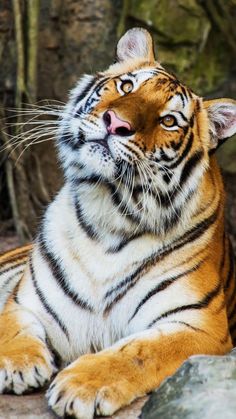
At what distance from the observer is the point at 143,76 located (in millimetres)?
4297

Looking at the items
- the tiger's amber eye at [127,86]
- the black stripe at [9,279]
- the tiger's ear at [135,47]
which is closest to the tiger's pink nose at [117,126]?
the tiger's amber eye at [127,86]

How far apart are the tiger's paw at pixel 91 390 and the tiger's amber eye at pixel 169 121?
955 millimetres

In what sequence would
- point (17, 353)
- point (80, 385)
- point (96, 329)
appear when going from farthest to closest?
point (96, 329), point (17, 353), point (80, 385)

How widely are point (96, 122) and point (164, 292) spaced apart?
2.32ft

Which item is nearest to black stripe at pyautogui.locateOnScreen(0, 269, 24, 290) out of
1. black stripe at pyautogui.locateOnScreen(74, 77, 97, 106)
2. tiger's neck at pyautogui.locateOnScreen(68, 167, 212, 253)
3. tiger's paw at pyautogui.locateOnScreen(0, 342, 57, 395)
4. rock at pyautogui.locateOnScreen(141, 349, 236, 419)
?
tiger's neck at pyautogui.locateOnScreen(68, 167, 212, 253)

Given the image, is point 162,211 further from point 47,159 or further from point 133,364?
point 47,159

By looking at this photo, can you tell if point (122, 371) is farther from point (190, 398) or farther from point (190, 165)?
point (190, 165)

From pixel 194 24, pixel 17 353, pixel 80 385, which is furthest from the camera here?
pixel 194 24

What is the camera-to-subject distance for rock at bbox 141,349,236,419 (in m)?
3.35

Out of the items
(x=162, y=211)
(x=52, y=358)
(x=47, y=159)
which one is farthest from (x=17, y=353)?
(x=47, y=159)

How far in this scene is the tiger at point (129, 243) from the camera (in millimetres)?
3924

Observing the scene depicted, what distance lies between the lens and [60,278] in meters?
4.27

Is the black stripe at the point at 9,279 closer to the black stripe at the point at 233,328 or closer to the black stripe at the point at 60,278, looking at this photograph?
the black stripe at the point at 60,278

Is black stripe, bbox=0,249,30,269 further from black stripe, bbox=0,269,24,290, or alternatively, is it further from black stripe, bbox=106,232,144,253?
black stripe, bbox=106,232,144,253
